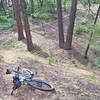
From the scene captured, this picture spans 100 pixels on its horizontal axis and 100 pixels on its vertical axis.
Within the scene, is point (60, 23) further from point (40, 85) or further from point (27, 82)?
point (27, 82)

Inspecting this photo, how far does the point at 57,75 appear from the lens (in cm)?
730

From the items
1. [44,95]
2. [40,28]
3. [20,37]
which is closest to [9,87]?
[44,95]

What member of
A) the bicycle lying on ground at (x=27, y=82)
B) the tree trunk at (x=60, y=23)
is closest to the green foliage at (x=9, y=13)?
the tree trunk at (x=60, y=23)

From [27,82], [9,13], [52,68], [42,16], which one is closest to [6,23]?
[42,16]

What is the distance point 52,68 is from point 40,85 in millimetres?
2189

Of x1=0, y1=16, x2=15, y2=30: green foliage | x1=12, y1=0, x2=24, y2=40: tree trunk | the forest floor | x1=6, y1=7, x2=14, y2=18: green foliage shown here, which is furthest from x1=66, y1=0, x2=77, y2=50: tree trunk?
x1=6, y1=7, x2=14, y2=18: green foliage

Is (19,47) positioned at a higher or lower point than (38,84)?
lower

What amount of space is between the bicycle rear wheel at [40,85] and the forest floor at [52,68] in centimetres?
12

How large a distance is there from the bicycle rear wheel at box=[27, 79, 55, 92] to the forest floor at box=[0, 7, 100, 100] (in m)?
0.12

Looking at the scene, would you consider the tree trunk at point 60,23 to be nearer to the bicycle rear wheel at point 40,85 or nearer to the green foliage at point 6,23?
the green foliage at point 6,23

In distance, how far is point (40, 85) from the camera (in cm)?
628

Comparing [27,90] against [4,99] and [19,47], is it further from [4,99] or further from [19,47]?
[19,47]

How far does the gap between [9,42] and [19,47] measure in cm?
122

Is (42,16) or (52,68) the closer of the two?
(52,68)
